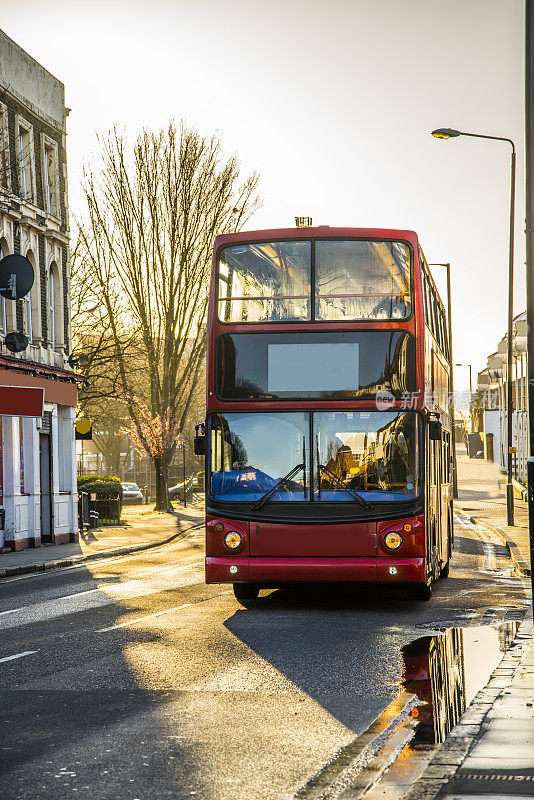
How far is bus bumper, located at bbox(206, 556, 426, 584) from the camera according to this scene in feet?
43.3

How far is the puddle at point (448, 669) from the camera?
7.59 meters

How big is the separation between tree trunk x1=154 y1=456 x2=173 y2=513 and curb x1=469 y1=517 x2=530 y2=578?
12615 mm

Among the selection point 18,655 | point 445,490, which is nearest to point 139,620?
point 18,655

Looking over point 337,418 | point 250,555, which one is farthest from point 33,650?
point 337,418

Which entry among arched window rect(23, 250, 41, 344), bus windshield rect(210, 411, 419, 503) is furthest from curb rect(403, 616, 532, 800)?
arched window rect(23, 250, 41, 344)

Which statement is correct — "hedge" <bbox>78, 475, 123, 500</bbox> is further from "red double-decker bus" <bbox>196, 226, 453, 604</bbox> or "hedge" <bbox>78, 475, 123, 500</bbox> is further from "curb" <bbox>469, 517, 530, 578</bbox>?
"red double-decker bus" <bbox>196, 226, 453, 604</bbox>

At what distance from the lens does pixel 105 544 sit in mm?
29359

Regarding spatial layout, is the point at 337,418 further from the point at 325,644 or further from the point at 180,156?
the point at 180,156

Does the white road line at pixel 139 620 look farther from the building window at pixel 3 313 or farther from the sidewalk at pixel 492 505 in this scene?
the building window at pixel 3 313

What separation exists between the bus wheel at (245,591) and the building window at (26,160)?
698 inches

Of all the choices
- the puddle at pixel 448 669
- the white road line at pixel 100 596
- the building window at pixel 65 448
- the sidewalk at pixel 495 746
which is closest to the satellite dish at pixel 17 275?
the building window at pixel 65 448

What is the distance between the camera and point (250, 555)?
13477 mm

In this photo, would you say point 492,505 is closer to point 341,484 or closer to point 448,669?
point 341,484

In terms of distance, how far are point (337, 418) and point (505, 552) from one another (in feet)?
43.7
